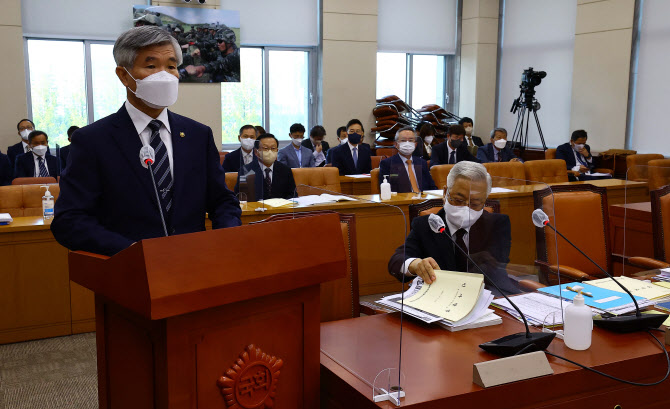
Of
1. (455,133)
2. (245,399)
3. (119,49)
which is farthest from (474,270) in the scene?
(455,133)

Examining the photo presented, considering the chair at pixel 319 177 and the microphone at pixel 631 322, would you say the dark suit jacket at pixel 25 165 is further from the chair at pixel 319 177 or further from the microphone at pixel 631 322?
the microphone at pixel 631 322

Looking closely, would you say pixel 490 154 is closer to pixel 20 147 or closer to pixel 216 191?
pixel 20 147

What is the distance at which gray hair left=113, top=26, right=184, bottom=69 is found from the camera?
1.63 metres

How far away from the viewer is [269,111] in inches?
402

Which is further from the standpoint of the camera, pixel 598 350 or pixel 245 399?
pixel 598 350

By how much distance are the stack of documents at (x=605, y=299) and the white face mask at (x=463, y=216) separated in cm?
41

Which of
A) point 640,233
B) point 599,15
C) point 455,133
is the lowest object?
point 640,233

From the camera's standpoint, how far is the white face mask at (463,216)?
190 cm

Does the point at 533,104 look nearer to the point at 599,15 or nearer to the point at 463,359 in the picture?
the point at 599,15

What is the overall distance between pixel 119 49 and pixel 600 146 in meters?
8.92

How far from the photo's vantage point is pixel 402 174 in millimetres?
5516

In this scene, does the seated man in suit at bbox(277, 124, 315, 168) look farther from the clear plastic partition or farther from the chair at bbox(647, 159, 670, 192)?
the chair at bbox(647, 159, 670, 192)

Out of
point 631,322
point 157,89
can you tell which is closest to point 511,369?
point 631,322

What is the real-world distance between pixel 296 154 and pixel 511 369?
6303 millimetres
